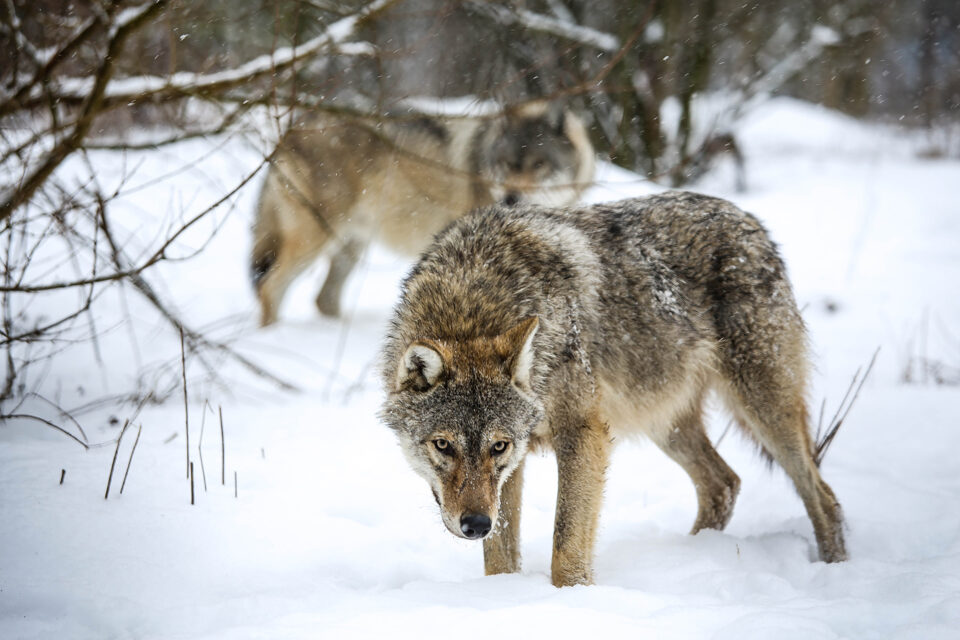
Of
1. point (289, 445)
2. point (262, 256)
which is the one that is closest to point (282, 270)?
point (262, 256)

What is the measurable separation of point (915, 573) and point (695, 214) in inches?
78.3

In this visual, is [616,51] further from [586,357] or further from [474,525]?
[474,525]

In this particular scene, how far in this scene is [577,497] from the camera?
10.1ft

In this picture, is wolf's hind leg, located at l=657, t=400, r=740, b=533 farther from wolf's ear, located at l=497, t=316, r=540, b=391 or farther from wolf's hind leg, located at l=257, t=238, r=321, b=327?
wolf's hind leg, located at l=257, t=238, r=321, b=327

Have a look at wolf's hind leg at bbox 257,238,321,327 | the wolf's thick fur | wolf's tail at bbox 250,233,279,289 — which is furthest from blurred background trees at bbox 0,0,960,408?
wolf's hind leg at bbox 257,238,321,327

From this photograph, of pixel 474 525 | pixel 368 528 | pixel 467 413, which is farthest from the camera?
pixel 368 528

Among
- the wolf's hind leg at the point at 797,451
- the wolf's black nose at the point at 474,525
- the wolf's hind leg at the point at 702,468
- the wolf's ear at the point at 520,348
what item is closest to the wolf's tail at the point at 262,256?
the wolf's hind leg at the point at 702,468

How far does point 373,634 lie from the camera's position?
233cm

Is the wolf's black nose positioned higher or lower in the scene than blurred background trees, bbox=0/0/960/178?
lower

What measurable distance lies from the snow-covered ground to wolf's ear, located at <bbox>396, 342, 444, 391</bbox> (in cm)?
63

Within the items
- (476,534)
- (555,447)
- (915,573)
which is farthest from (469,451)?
(915,573)

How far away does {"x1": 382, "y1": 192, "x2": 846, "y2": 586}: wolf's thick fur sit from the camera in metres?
2.83

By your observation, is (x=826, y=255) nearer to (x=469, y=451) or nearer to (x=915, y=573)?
(x=915, y=573)

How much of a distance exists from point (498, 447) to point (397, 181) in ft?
18.2
